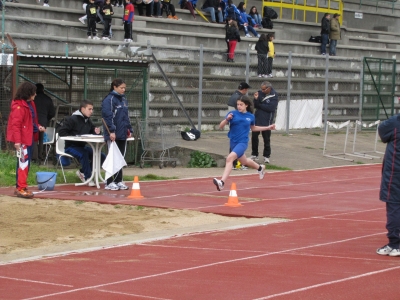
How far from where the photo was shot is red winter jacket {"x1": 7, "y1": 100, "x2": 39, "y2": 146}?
565 inches

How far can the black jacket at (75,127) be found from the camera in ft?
54.6

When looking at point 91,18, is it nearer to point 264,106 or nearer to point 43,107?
point 264,106

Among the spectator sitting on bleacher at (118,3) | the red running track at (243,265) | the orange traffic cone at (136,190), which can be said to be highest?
the spectator sitting on bleacher at (118,3)

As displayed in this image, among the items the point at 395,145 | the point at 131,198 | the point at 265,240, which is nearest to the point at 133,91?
the point at 131,198

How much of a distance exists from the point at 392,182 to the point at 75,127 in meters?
8.49

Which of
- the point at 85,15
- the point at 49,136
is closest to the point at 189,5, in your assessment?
the point at 85,15

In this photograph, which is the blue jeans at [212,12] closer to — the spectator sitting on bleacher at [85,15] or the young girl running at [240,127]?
the spectator sitting on bleacher at [85,15]

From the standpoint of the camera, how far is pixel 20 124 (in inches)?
567

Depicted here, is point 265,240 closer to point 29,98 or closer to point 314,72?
point 29,98

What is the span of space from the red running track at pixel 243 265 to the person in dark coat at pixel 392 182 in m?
0.24

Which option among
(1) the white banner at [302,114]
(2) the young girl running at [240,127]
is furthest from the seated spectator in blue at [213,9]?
(2) the young girl running at [240,127]

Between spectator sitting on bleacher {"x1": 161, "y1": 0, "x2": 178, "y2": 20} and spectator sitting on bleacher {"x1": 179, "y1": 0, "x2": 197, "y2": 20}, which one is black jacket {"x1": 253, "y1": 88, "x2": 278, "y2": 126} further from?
spectator sitting on bleacher {"x1": 179, "y1": 0, "x2": 197, "y2": 20}

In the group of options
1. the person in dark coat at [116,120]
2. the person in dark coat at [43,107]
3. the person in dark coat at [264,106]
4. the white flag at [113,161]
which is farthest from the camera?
the person in dark coat at [264,106]

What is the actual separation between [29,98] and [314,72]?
19.0 m
